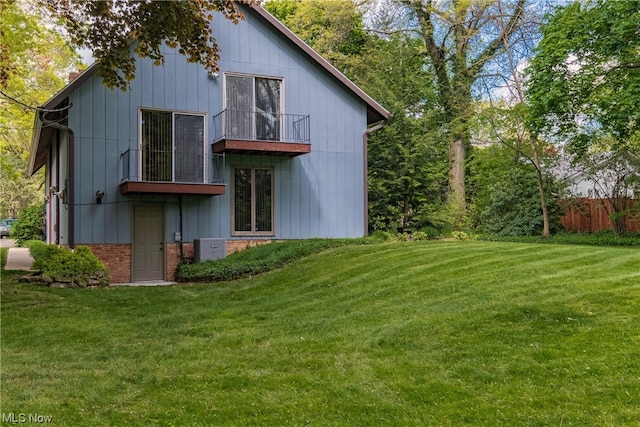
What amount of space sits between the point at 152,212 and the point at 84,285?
3.23 m

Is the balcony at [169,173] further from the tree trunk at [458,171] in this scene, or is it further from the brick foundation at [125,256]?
the tree trunk at [458,171]

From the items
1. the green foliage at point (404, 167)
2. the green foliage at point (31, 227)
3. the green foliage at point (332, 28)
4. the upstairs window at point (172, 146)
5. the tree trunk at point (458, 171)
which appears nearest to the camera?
the upstairs window at point (172, 146)

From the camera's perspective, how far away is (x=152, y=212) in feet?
46.9

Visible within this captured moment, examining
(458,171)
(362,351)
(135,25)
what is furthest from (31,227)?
(362,351)

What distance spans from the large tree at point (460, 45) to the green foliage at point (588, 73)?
7.04 m

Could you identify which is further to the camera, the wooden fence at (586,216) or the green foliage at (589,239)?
the wooden fence at (586,216)

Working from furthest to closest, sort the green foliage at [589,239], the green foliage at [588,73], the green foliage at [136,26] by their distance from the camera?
the green foliage at [589,239]
the green foliage at [588,73]
the green foliage at [136,26]

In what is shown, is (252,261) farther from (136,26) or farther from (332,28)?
(332,28)

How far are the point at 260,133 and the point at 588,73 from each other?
10.3 meters

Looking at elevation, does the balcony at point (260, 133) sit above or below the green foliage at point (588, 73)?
below

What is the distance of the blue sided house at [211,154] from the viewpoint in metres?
13.5
